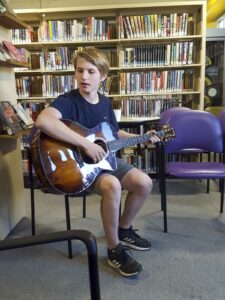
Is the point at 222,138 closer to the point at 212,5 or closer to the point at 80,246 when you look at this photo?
the point at 80,246

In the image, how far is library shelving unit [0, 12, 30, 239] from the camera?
195cm

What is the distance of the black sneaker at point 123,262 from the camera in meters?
1.52

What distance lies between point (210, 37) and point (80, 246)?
13.0 ft

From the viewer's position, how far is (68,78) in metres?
3.32

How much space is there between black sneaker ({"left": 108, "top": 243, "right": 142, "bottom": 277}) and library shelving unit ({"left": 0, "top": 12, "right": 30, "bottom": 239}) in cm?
81

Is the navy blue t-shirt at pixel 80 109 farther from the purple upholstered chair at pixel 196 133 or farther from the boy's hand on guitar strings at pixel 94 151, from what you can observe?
the purple upholstered chair at pixel 196 133

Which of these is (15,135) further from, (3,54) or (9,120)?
(3,54)

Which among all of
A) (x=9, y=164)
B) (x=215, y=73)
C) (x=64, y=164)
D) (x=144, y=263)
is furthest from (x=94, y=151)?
(x=215, y=73)

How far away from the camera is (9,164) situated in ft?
6.77

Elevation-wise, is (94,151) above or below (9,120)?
below

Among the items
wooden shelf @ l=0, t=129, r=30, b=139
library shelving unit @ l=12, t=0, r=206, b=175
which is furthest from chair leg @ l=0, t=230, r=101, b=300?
library shelving unit @ l=12, t=0, r=206, b=175

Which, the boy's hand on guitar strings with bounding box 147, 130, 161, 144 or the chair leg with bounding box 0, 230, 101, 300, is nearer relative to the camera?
the chair leg with bounding box 0, 230, 101, 300

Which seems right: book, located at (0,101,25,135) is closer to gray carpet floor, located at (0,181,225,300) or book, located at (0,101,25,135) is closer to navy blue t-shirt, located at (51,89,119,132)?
navy blue t-shirt, located at (51,89,119,132)

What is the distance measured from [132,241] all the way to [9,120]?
1.07m
